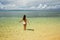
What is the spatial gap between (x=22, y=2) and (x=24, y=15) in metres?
0.18

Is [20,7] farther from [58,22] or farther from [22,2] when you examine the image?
[58,22]

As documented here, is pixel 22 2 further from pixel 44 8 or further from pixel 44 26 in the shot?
pixel 44 26

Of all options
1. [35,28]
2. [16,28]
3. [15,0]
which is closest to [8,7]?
[15,0]

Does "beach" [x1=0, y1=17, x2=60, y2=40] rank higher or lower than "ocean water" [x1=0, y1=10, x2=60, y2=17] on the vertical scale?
lower

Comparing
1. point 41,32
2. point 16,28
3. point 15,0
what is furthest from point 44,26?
point 15,0

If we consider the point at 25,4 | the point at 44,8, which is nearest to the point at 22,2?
→ the point at 25,4

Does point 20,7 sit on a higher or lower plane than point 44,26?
higher

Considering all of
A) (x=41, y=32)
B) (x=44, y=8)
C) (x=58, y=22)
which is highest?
(x=44, y=8)

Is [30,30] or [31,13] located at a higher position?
[31,13]

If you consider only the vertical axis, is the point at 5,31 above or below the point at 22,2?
below

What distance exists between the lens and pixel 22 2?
7.01 ft

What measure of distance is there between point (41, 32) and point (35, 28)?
0.33 ft

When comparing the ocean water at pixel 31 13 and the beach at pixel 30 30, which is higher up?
the ocean water at pixel 31 13

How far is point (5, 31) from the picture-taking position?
2.15m
